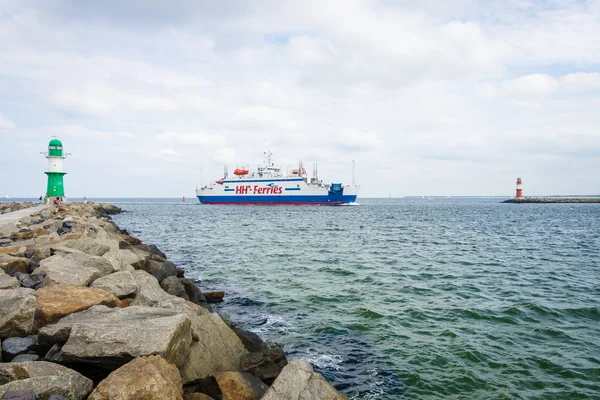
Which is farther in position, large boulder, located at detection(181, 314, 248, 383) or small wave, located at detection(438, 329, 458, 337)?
small wave, located at detection(438, 329, 458, 337)

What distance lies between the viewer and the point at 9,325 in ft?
14.1

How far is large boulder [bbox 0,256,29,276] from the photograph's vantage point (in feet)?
22.9

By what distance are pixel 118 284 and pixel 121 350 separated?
301cm

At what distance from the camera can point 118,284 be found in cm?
627

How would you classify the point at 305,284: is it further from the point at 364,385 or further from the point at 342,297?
the point at 364,385

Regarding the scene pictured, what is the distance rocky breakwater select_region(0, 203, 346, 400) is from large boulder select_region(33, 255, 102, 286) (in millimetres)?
17

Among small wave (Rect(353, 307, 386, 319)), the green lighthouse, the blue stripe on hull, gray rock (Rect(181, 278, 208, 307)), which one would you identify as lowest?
small wave (Rect(353, 307, 386, 319))

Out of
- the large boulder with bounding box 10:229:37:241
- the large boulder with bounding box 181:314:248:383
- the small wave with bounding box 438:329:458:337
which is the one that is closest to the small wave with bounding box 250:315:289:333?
the large boulder with bounding box 181:314:248:383

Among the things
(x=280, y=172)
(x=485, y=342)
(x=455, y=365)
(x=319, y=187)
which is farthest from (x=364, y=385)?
(x=280, y=172)

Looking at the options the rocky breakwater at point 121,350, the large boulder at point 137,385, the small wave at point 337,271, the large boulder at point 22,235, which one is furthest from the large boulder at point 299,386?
the large boulder at point 22,235

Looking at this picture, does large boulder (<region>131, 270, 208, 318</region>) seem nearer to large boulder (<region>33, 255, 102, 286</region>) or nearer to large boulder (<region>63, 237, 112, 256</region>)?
large boulder (<region>33, 255, 102, 286</region>)

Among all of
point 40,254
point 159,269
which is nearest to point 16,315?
point 40,254

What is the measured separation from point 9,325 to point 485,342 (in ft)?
24.4

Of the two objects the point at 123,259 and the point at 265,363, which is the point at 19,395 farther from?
→ the point at 123,259
